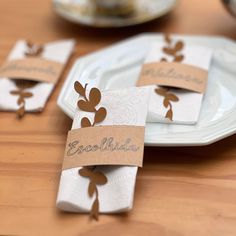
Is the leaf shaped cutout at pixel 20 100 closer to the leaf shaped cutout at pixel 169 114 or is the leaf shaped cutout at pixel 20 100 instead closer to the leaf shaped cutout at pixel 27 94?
the leaf shaped cutout at pixel 27 94

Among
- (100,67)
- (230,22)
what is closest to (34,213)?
(100,67)

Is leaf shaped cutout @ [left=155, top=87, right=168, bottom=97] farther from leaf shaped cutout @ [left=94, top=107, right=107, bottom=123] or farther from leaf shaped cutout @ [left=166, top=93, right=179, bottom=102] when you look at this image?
leaf shaped cutout @ [left=94, top=107, right=107, bottom=123]

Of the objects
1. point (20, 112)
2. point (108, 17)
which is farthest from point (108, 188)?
point (108, 17)

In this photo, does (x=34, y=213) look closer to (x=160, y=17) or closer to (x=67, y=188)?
(x=67, y=188)

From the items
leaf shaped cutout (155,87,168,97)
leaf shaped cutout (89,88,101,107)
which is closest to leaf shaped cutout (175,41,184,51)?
leaf shaped cutout (155,87,168,97)

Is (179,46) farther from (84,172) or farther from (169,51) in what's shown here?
(84,172)

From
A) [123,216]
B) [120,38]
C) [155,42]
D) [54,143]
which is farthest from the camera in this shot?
[120,38]
